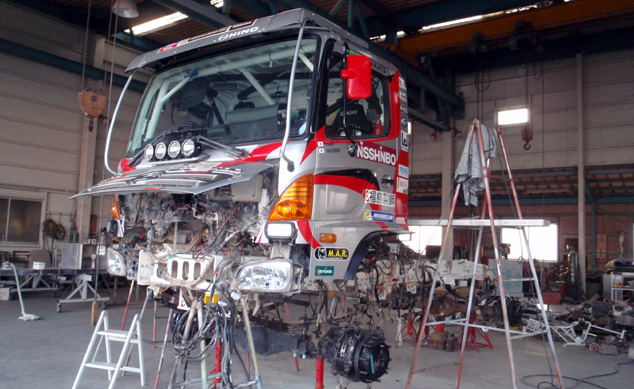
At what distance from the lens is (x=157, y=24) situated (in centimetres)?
1329

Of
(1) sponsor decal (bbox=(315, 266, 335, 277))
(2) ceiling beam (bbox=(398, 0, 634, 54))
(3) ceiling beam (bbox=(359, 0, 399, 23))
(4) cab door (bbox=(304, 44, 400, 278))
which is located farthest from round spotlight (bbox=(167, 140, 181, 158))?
(2) ceiling beam (bbox=(398, 0, 634, 54))

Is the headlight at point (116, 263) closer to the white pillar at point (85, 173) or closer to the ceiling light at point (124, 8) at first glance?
the ceiling light at point (124, 8)

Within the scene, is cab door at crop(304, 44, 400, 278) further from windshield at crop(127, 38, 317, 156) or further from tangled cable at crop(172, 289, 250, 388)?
tangled cable at crop(172, 289, 250, 388)

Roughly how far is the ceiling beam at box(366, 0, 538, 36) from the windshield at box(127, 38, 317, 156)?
301 inches

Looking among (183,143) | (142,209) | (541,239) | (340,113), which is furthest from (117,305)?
(541,239)

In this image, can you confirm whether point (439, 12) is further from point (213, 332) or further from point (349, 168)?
point (213, 332)

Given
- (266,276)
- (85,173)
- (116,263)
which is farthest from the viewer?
(85,173)

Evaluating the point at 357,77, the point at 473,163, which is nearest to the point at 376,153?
the point at 357,77

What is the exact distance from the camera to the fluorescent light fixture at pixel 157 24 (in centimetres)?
1266

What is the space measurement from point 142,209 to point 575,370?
17.6 ft

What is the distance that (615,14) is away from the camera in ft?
36.8

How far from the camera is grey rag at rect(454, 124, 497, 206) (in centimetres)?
503

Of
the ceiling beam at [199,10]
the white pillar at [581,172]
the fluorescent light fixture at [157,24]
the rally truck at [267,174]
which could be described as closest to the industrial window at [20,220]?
the fluorescent light fixture at [157,24]

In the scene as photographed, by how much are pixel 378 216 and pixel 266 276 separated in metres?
1.34
